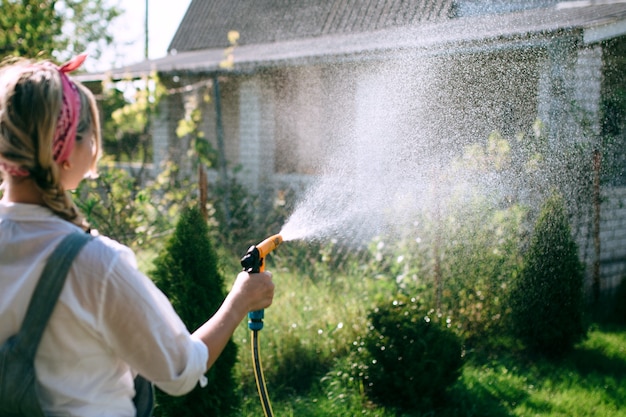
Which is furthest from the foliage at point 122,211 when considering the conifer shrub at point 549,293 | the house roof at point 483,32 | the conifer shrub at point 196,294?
the conifer shrub at point 549,293

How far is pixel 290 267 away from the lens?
261 inches

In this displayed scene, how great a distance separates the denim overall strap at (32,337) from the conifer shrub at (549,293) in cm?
434

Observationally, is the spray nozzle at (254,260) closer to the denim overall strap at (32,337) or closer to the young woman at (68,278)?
the young woman at (68,278)

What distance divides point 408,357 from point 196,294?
1.38m

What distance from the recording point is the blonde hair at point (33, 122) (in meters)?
1.41

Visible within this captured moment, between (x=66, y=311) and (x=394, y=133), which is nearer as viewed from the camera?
(x=66, y=311)

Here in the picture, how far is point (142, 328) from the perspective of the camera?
1.44m

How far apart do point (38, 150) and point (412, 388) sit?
3235 mm

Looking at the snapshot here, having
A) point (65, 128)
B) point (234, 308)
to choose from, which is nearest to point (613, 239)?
point (234, 308)

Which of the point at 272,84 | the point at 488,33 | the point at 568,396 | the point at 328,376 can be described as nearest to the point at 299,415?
the point at 328,376

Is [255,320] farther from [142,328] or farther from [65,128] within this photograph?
[65,128]

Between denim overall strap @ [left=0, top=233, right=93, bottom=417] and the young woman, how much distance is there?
2 centimetres

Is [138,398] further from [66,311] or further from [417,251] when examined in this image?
[417,251]

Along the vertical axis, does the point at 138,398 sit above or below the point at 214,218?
above
